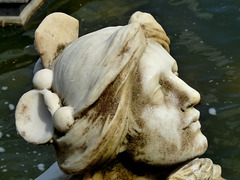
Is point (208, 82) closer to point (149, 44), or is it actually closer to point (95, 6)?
point (95, 6)

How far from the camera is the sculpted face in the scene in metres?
2.67

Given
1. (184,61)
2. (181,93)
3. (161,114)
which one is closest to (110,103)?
(161,114)

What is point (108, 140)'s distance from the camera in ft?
8.53

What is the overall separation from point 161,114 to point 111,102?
0.28m

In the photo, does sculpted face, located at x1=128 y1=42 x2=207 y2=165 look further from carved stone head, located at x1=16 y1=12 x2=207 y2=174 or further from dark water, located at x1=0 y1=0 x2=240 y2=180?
dark water, located at x1=0 y1=0 x2=240 y2=180

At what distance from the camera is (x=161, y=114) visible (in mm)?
2707

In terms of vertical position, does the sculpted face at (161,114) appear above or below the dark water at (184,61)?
above

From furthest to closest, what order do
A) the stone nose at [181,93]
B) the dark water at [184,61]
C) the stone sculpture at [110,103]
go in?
1. the dark water at [184,61]
2. the stone nose at [181,93]
3. the stone sculpture at [110,103]

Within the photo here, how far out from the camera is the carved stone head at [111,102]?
2586 millimetres

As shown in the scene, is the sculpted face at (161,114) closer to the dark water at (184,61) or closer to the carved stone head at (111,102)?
the carved stone head at (111,102)

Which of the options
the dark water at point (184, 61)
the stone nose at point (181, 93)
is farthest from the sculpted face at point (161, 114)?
the dark water at point (184, 61)

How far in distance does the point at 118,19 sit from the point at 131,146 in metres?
3.97

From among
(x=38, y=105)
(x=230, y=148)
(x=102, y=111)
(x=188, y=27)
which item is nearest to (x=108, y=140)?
(x=102, y=111)

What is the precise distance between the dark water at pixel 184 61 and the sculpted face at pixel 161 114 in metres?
1.67
